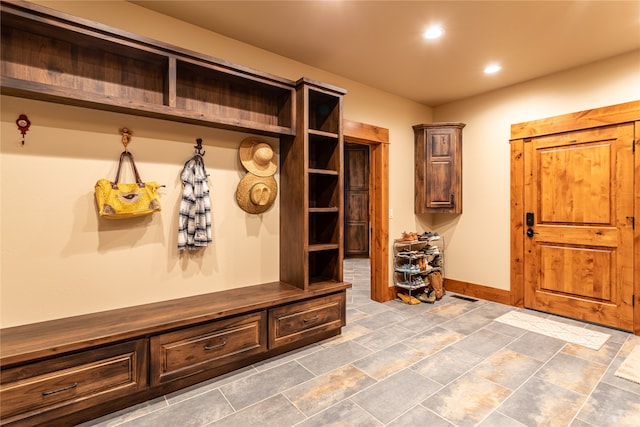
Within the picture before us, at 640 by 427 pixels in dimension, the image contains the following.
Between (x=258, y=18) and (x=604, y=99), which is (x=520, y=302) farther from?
(x=258, y=18)

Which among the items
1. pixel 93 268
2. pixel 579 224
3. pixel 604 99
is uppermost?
pixel 604 99

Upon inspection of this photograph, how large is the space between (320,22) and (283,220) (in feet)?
5.84

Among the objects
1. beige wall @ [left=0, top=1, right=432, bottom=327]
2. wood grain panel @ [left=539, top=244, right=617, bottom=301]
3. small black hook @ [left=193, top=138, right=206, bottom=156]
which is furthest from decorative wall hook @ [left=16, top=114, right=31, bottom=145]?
wood grain panel @ [left=539, top=244, right=617, bottom=301]

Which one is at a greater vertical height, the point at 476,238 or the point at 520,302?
the point at 476,238

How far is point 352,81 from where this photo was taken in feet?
12.7

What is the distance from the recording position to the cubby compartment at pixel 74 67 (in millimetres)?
1925

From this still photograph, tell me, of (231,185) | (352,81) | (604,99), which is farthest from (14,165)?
(604,99)

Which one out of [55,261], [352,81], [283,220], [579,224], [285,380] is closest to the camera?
[55,261]

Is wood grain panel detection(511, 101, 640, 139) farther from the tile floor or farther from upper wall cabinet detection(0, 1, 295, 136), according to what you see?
upper wall cabinet detection(0, 1, 295, 136)

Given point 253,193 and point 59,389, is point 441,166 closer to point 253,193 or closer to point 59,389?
point 253,193

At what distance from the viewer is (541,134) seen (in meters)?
3.79

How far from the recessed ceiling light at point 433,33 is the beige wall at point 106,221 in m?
1.45

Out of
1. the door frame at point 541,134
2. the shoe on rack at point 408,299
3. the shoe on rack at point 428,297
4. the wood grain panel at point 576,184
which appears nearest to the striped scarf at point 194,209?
the shoe on rack at point 408,299

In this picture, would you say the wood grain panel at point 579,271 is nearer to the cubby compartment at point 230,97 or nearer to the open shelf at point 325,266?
the open shelf at point 325,266
